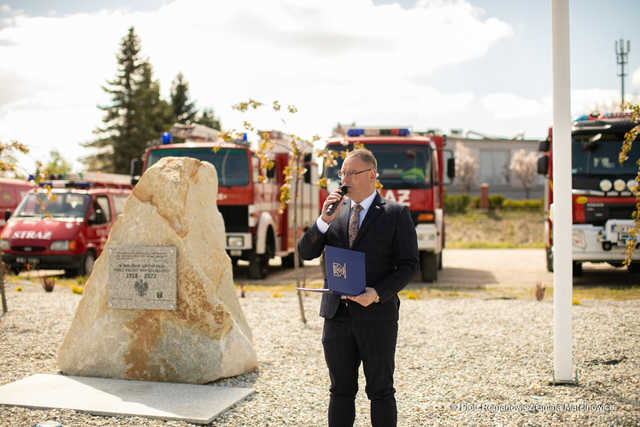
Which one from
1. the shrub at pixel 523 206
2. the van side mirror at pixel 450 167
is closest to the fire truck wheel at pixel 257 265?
the van side mirror at pixel 450 167

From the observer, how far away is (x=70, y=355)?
5.50 metres

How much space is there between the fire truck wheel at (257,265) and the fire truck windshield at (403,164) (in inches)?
128

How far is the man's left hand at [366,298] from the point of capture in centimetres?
319

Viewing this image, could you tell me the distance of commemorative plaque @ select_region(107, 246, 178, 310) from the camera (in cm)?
541

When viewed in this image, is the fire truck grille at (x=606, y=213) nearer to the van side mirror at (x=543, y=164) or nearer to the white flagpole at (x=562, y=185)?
the van side mirror at (x=543, y=164)

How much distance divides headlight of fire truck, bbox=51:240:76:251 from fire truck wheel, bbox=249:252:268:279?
3851 mm

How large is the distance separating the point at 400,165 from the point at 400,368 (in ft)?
21.4

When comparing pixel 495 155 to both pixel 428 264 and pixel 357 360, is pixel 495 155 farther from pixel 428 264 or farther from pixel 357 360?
pixel 357 360

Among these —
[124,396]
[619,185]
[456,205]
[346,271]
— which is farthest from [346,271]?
[456,205]

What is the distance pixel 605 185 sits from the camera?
11.4 meters

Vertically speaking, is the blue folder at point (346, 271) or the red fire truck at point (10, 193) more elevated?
the red fire truck at point (10, 193)

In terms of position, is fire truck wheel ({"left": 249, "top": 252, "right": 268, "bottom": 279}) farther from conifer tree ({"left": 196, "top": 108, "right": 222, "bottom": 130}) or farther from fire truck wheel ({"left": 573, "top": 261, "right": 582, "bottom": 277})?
conifer tree ({"left": 196, "top": 108, "right": 222, "bottom": 130})

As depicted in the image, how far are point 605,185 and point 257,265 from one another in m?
7.08

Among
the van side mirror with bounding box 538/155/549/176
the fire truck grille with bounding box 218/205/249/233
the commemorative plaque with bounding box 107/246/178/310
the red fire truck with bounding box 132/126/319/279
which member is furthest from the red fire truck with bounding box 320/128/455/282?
the commemorative plaque with bounding box 107/246/178/310
